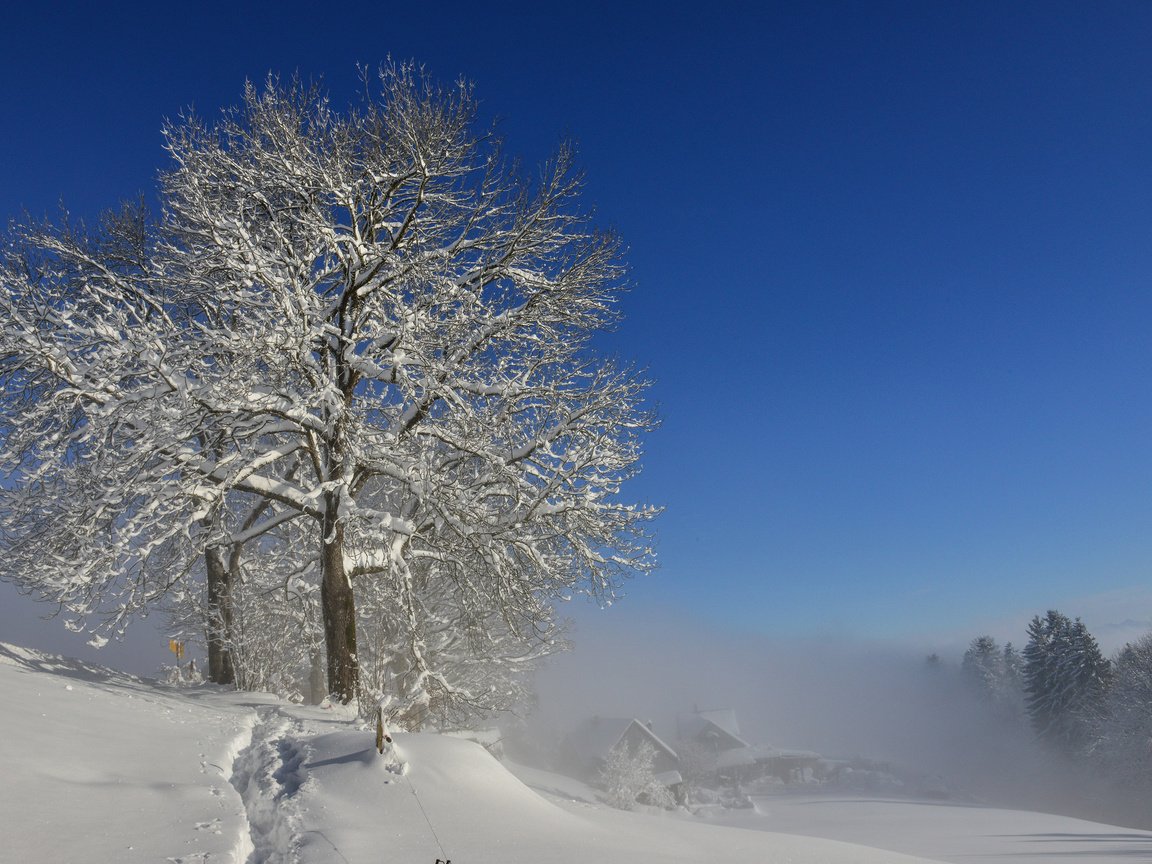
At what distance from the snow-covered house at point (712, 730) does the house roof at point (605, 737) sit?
12.3m

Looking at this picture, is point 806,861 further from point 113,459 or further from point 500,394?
point 113,459

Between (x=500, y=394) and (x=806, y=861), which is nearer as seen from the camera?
(x=806, y=861)

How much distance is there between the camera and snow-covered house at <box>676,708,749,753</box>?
72.0 m

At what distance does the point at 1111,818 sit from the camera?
137ft

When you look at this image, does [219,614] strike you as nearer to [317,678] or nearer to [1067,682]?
[317,678]

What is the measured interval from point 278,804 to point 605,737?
61737mm

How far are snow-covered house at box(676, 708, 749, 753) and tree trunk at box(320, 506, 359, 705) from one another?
226 feet

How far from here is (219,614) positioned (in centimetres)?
1422

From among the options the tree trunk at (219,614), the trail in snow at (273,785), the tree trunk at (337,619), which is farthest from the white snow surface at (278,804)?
the tree trunk at (219,614)

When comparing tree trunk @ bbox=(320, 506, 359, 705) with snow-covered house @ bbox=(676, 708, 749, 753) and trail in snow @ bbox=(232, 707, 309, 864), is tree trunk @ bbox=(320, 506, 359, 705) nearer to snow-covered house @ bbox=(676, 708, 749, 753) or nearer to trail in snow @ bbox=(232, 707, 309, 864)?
trail in snow @ bbox=(232, 707, 309, 864)

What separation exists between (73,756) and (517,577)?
595cm

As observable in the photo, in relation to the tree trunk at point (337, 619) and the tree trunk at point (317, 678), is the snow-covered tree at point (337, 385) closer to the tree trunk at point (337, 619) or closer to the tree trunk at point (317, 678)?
the tree trunk at point (337, 619)

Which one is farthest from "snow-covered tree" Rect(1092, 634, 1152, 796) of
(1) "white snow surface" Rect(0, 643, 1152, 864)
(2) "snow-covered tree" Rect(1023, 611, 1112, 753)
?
(1) "white snow surface" Rect(0, 643, 1152, 864)


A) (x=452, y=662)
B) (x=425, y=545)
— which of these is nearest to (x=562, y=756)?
(x=452, y=662)
